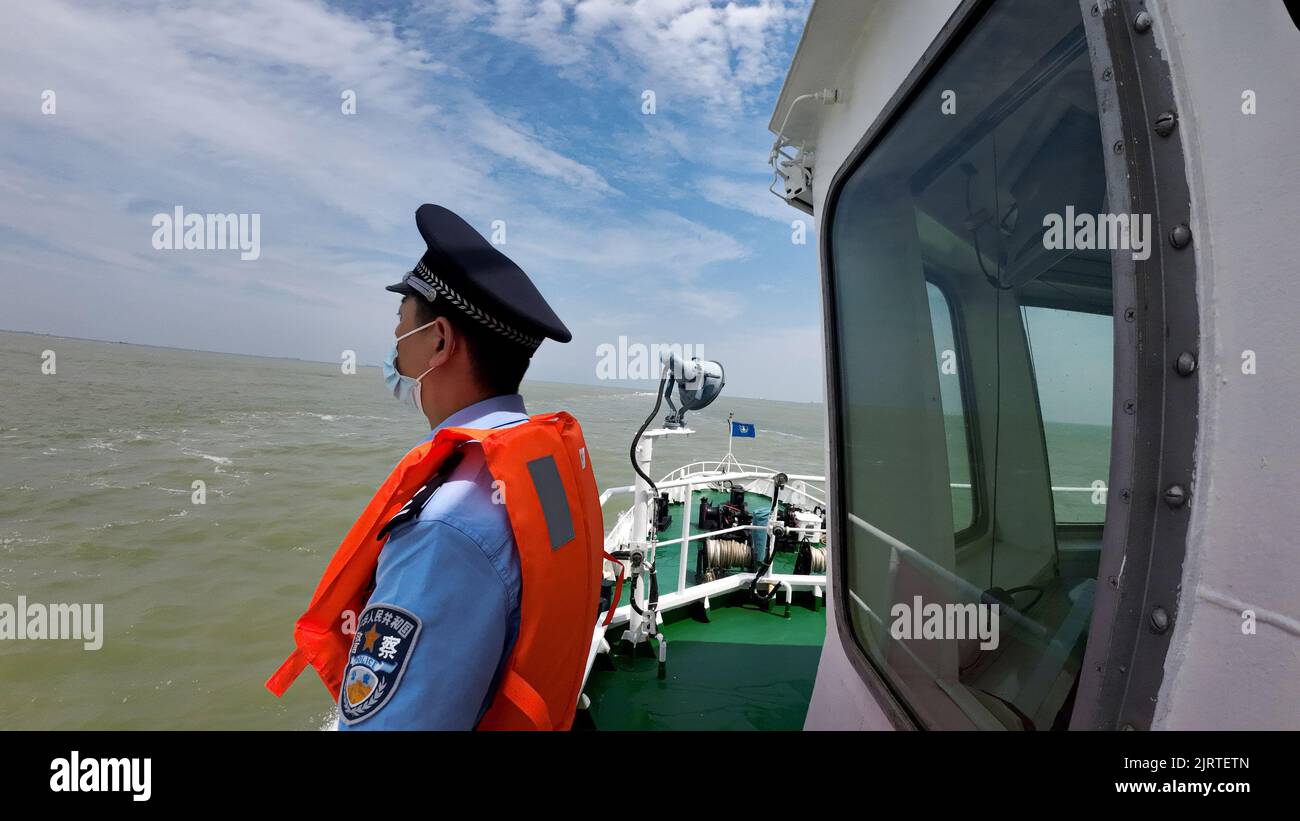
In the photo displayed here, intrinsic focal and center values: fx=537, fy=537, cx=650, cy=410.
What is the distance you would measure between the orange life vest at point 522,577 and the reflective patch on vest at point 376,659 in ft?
0.48

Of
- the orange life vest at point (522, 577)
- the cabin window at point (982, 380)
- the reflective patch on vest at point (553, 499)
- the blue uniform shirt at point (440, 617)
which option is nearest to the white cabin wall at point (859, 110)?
the cabin window at point (982, 380)

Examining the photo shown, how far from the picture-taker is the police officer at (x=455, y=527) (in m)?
1.06

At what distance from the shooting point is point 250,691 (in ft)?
21.7

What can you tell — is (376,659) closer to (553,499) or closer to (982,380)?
(553,499)

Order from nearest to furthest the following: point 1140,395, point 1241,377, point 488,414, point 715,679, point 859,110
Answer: point 1241,377 → point 1140,395 → point 488,414 → point 859,110 → point 715,679

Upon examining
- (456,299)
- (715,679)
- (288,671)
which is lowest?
(715,679)

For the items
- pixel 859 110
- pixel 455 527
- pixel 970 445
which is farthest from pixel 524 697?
pixel 859 110

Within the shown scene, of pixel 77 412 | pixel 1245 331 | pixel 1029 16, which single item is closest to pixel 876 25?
pixel 1029 16

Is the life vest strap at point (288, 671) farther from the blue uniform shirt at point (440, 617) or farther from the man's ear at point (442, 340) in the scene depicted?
the man's ear at point (442, 340)

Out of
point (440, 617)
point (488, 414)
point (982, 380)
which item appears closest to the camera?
point (440, 617)

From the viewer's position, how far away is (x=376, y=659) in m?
1.08

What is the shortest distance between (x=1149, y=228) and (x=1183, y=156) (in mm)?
111

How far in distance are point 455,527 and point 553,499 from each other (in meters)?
0.28
